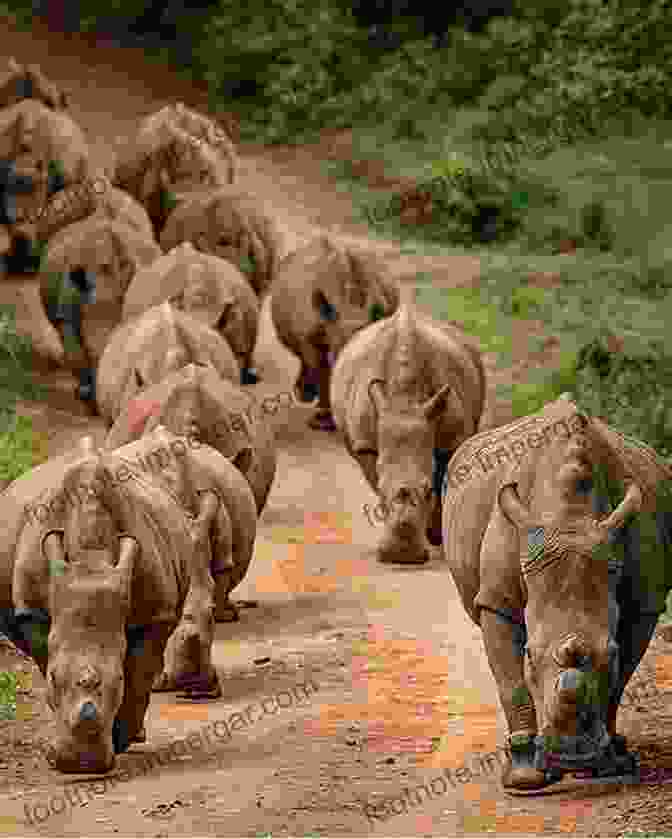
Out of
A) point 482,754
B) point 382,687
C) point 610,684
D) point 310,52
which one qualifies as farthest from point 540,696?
point 310,52

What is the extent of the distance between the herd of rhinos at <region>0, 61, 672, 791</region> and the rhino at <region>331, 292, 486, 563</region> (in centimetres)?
2

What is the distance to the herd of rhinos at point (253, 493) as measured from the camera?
1317 cm

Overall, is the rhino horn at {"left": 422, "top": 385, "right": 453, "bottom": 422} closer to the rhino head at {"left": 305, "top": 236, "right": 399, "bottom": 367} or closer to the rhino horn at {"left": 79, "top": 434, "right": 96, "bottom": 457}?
the rhino head at {"left": 305, "top": 236, "right": 399, "bottom": 367}

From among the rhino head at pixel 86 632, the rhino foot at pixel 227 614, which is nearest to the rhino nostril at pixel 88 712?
the rhino head at pixel 86 632

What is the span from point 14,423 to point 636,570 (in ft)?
41.8

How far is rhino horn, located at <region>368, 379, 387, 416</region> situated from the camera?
21625 millimetres

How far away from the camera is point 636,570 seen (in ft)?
44.5

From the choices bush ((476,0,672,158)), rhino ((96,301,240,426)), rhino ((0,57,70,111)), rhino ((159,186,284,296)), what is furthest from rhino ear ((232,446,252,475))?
rhino ((0,57,70,111))

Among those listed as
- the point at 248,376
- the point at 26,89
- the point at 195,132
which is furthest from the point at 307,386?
the point at 26,89

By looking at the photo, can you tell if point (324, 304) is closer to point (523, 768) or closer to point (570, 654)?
point (523, 768)

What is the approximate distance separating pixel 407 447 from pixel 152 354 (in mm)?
2235

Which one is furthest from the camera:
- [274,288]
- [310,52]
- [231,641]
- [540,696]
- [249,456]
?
[310,52]

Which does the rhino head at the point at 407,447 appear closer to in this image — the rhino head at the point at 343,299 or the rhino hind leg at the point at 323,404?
the rhino head at the point at 343,299

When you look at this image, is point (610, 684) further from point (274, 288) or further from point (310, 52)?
point (310, 52)
